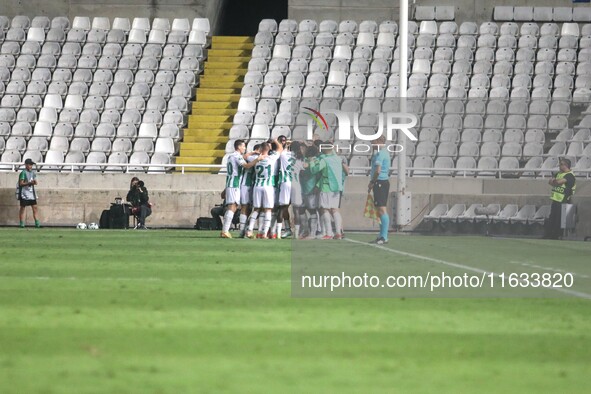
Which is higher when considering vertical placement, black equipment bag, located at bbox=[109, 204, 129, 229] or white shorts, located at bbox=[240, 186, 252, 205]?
white shorts, located at bbox=[240, 186, 252, 205]

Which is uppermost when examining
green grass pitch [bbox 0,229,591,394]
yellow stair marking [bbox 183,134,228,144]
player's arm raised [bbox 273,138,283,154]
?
yellow stair marking [bbox 183,134,228,144]

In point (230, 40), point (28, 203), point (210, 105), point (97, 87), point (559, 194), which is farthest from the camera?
point (230, 40)

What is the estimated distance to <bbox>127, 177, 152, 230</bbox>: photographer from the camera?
104ft

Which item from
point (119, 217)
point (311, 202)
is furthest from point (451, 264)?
point (119, 217)

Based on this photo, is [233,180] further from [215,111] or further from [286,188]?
[215,111]

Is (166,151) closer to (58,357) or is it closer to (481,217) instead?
(481,217)

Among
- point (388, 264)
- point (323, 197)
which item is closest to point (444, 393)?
point (388, 264)

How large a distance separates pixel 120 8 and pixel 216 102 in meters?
6.56

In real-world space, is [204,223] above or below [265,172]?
below

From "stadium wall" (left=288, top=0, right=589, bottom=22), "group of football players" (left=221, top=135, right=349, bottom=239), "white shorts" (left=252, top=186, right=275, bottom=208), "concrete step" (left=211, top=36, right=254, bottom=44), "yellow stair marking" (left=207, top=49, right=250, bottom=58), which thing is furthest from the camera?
"concrete step" (left=211, top=36, right=254, bottom=44)

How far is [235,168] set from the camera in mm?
25141

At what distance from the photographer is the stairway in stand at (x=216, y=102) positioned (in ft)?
120

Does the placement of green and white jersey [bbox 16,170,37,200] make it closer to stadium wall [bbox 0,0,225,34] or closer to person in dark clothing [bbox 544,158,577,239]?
stadium wall [bbox 0,0,225,34]

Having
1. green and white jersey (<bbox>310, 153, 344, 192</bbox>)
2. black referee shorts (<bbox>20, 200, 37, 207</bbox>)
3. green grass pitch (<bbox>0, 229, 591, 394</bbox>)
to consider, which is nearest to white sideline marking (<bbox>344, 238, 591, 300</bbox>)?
green grass pitch (<bbox>0, 229, 591, 394</bbox>)
